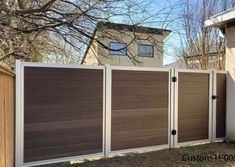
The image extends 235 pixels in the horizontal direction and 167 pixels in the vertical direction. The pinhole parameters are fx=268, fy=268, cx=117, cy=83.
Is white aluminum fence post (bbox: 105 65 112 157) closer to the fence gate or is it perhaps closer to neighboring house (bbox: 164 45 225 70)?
the fence gate

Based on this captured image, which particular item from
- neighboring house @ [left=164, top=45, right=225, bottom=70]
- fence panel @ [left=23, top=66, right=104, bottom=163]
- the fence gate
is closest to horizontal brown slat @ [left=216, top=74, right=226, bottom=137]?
the fence gate

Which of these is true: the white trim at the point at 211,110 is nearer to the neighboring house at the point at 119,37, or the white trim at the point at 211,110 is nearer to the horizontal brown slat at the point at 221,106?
the horizontal brown slat at the point at 221,106

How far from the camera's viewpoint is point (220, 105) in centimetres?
641

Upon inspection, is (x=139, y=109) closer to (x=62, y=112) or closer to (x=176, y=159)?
(x=176, y=159)

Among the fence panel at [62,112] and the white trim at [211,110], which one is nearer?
the fence panel at [62,112]

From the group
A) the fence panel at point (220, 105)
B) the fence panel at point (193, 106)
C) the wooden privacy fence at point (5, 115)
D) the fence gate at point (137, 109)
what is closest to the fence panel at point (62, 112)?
the fence gate at point (137, 109)

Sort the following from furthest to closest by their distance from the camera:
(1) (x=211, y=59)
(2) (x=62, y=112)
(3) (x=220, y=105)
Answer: (1) (x=211, y=59) → (3) (x=220, y=105) → (2) (x=62, y=112)

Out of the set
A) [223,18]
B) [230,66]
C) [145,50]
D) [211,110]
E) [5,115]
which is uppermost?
[145,50]

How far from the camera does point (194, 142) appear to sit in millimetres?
6051

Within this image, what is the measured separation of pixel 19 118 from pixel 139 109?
7.59ft

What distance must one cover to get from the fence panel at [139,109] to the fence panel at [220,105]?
1.46 meters

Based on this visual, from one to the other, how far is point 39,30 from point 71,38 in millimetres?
832

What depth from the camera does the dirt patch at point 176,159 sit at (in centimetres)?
475

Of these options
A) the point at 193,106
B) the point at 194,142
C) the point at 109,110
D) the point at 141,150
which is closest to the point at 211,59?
the point at 193,106
